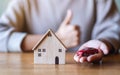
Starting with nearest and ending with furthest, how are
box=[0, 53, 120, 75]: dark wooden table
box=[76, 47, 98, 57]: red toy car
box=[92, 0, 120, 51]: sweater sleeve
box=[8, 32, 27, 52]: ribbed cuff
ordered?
box=[0, 53, 120, 75]: dark wooden table < box=[76, 47, 98, 57]: red toy car < box=[8, 32, 27, 52]: ribbed cuff < box=[92, 0, 120, 51]: sweater sleeve

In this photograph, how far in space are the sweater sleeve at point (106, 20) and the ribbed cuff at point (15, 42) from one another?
0.33 metres

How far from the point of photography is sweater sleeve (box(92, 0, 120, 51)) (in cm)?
130

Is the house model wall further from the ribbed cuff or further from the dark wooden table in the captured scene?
the ribbed cuff

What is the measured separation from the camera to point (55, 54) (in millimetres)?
751

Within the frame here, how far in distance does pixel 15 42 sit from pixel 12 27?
160mm

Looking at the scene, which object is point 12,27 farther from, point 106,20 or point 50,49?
point 50,49

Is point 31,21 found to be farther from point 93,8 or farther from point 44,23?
point 93,8

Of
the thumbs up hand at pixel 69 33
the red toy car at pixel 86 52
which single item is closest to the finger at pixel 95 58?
the red toy car at pixel 86 52

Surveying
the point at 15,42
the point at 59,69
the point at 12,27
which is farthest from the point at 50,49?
the point at 12,27

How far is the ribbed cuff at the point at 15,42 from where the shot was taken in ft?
3.79

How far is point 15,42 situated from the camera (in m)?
1.16

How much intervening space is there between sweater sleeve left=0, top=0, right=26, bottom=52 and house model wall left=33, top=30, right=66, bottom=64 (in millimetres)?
408

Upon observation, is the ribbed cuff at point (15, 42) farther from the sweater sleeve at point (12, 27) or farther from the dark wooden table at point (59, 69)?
the dark wooden table at point (59, 69)

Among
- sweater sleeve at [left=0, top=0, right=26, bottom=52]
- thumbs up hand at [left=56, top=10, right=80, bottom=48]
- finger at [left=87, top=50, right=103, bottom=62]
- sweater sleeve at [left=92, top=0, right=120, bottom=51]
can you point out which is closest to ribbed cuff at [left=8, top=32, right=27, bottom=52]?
sweater sleeve at [left=0, top=0, right=26, bottom=52]
